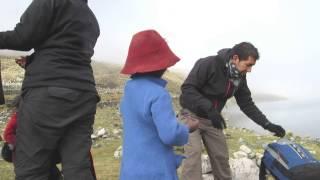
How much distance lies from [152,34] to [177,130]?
921mm

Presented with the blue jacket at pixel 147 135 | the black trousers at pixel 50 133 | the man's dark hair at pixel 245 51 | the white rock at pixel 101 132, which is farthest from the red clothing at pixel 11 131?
the white rock at pixel 101 132

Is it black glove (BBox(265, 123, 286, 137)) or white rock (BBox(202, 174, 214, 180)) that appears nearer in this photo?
black glove (BBox(265, 123, 286, 137))

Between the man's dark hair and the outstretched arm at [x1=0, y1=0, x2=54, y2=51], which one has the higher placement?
the outstretched arm at [x1=0, y1=0, x2=54, y2=51]

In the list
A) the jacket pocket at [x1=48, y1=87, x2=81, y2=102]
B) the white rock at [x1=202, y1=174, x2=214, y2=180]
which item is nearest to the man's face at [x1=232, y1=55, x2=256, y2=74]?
the white rock at [x1=202, y1=174, x2=214, y2=180]

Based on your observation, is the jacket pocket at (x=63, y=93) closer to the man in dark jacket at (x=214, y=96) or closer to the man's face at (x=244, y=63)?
the man in dark jacket at (x=214, y=96)

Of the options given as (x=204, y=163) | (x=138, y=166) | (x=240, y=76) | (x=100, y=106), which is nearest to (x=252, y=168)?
(x=204, y=163)

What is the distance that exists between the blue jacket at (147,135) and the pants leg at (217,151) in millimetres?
3045

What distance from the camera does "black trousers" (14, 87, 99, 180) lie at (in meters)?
5.58

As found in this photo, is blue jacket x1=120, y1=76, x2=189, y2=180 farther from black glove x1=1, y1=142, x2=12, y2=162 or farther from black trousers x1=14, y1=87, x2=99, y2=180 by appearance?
black glove x1=1, y1=142, x2=12, y2=162

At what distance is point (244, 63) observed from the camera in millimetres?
8203

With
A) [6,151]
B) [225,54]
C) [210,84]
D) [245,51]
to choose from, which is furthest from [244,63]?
[6,151]

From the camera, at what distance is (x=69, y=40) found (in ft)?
18.8

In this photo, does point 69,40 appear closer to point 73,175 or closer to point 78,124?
point 78,124

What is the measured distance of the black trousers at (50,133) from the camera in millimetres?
5582
